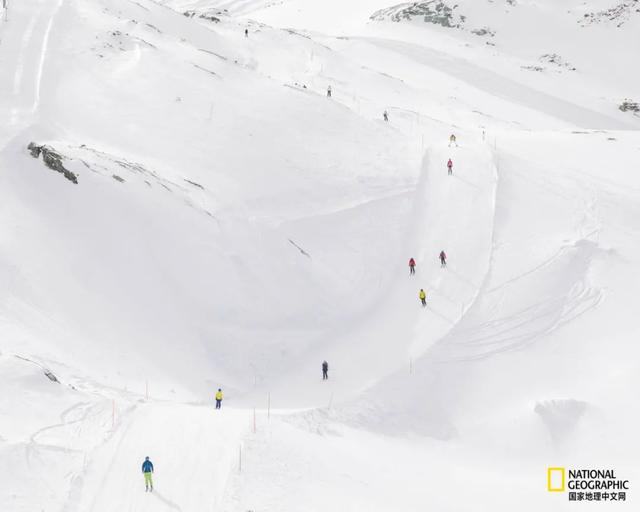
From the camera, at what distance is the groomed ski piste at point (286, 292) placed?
21.5 meters

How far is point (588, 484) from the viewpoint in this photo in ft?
77.2

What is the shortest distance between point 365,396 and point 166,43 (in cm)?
3729

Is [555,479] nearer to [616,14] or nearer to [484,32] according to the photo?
[484,32]

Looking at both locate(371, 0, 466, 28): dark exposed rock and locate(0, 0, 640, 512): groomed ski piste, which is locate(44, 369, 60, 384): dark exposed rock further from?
locate(371, 0, 466, 28): dark exposed rock

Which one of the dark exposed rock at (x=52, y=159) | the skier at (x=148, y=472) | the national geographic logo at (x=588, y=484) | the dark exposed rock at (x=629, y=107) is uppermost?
the dark exposed rock at (x=629, y=107)

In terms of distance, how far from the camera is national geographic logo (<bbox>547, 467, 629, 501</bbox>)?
22853 millimetres

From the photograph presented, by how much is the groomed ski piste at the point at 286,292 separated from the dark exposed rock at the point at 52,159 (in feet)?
1.02

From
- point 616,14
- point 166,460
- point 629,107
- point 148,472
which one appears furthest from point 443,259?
point 616,14

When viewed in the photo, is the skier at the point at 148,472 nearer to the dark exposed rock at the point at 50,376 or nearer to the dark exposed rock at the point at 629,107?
the dark exposed rock at the point at 50,376

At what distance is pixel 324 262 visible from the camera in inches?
1416

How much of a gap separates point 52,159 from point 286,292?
13.6m

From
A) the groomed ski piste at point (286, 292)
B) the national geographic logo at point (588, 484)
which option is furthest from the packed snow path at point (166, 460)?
the national geographic logo at point (588, 484)

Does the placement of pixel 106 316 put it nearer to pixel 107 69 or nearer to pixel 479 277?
pixel 479 277

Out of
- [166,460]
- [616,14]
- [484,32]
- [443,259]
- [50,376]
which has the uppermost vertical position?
[616,14]
